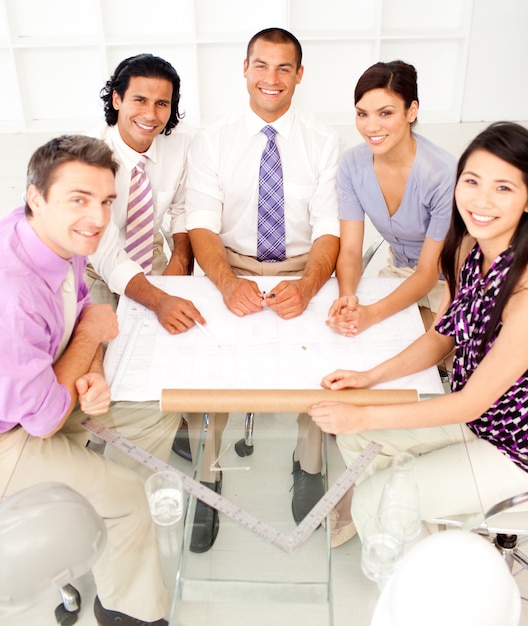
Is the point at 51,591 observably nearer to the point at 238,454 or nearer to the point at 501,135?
the point at 238,454

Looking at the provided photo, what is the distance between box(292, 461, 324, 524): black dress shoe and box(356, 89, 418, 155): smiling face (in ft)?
3.73

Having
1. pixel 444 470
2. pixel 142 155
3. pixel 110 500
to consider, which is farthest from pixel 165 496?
pixel 142 155

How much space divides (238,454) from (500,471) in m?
0.58

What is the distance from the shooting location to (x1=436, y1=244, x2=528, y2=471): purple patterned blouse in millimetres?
1508

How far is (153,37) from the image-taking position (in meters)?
4.87

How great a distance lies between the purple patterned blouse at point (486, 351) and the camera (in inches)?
59.4

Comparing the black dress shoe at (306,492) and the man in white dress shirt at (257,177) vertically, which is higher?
the man in white dress shirt at (257,177)

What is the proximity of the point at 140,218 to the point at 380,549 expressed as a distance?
1534 mm

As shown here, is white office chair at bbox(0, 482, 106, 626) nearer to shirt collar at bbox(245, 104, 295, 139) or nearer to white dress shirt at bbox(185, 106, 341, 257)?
white dress shirt at bbox(185, 106, 341, 257)

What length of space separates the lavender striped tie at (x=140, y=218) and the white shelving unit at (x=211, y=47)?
2.79 m

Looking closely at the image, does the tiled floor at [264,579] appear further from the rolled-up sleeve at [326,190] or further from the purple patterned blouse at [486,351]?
the rolled-up sleeve at [326,190]

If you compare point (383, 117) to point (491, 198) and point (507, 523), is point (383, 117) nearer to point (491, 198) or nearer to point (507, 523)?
point (491, 198)

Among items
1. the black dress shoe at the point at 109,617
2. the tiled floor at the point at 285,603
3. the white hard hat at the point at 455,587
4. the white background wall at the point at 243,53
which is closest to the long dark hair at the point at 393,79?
the tiled floor at the point at 285,603

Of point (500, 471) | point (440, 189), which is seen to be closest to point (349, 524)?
point (500, 471)
